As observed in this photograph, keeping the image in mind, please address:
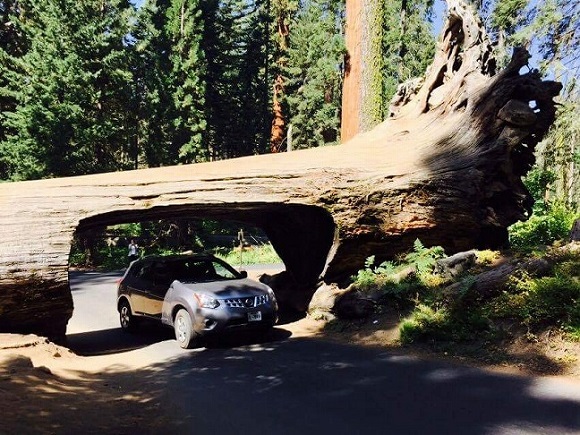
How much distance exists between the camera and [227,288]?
9.02 meters

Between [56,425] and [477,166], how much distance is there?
9.15 meters

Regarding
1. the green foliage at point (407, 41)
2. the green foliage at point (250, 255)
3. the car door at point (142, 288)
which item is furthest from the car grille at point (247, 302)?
the green foliage at point (407, 41)

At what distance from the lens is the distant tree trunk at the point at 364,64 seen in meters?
13.7

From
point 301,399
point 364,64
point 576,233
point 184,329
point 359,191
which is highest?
point 364,64

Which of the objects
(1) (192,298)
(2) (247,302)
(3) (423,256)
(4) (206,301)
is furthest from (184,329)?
(3) (423,256)

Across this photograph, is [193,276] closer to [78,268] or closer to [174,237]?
[78,268]

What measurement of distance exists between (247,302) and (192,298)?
955mm

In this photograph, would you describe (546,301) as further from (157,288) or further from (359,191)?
(157,288)

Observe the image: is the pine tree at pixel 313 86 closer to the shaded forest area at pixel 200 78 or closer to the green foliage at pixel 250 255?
the shaded forest area at pixel 200 78

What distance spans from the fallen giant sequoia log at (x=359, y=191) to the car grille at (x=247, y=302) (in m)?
1.84

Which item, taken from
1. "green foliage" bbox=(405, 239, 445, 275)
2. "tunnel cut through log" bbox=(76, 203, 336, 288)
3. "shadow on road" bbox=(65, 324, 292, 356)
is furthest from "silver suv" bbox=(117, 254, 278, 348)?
"green foliage" bbox=(405, 239, 445, 275)

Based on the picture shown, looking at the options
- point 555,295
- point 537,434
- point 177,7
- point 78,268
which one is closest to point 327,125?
point 177,7

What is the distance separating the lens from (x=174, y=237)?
112ft

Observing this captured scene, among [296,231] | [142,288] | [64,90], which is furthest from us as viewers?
[64,90]
